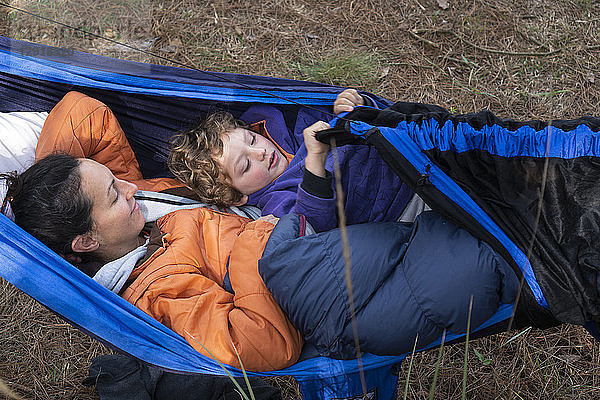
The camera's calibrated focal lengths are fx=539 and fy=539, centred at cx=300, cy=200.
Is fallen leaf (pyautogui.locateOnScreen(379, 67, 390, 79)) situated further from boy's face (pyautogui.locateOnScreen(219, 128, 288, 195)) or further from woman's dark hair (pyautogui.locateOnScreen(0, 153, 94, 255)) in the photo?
woman's dark hair (pyautogui.locateOnScreen(0, 153, 94, 255))

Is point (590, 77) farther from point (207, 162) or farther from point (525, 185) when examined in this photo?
point (207, 162)

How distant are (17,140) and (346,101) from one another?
3.74ft

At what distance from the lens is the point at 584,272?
1.13 meters

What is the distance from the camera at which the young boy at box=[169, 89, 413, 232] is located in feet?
5.14

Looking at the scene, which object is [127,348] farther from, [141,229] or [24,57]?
[24,57]

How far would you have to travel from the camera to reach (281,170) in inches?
76.5

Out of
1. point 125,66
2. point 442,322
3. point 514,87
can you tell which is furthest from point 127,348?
point 514,87

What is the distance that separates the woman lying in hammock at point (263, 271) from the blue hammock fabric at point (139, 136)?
7 cm

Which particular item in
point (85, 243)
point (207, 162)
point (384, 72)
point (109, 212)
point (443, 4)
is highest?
point (443, 4)

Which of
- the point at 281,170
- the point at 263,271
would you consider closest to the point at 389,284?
the point at 263,271

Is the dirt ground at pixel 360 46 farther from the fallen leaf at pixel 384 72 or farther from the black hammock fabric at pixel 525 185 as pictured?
the black hammock fabric at pixel 525 185

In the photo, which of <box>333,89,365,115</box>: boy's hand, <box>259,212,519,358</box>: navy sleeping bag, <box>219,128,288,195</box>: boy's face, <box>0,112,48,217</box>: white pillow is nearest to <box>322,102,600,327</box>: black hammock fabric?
<box>259,212,519,358</box>: navy sleeping bag

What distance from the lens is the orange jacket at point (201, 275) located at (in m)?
1.34

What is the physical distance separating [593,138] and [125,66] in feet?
4.90
